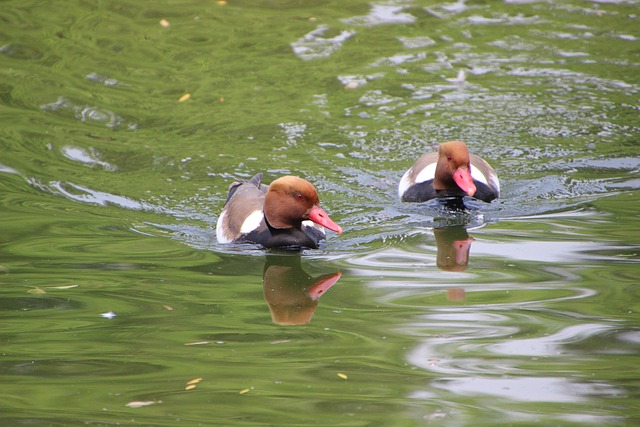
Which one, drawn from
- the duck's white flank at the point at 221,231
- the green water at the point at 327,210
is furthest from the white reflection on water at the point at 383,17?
the duck's white flank at the point at 221,231

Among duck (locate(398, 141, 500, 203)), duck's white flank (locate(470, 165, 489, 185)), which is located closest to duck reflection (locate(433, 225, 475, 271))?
duck (locate(398, 141, 500, 203))

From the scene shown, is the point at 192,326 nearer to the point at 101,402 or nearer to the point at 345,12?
the point at 101,402

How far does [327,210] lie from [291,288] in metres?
2.70

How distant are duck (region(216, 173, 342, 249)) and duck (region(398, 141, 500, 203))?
1.57 meters

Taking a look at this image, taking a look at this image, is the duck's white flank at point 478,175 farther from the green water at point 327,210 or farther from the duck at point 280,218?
the duck at point 280,218

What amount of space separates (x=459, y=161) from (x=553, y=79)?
4.75 metres

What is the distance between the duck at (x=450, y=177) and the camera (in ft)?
32.5

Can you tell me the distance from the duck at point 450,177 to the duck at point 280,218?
157 centimetres

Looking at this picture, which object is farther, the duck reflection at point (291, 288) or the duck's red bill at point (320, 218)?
the duck's red bill at point (320, 218)

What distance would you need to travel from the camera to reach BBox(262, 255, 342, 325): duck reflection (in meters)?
6.83

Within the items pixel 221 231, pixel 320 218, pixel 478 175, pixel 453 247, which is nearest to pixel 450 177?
pixel 478 175

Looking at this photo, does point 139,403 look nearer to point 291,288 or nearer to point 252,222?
point 291,288

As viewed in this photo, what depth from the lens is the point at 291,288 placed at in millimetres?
7609

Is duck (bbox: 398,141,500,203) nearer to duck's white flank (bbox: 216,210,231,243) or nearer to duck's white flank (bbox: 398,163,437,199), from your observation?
duck's white flank (bbox: 398,163,437,199)
